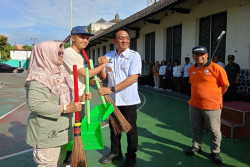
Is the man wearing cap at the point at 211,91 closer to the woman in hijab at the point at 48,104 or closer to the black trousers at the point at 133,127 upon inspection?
the black trousers at the point at 133,127

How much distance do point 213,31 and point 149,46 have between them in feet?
18.7

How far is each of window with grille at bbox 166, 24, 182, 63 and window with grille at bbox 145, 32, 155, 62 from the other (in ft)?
5.47

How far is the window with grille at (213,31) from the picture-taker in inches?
313

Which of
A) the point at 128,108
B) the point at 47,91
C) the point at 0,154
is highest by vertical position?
the point at 47,91

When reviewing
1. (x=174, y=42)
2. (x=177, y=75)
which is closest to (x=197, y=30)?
(x=174, y=42)

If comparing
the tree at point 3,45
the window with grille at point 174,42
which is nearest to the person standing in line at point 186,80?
the window with grille at point 174,42

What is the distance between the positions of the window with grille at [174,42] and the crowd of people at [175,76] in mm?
531

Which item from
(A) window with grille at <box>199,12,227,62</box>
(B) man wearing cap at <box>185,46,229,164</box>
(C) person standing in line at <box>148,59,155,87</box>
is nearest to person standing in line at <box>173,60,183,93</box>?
(A) window with grille at <box>199,12,227,62</box>

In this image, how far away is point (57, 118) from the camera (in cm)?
185

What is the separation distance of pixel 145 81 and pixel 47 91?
11.7 meters

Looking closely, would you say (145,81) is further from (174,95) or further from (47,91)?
(47,91)

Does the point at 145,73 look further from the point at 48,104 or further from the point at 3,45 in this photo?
the point at 3,45

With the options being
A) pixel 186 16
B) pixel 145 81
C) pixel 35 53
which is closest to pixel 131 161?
pixel 35 53

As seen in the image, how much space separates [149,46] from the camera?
1380 centimetres
